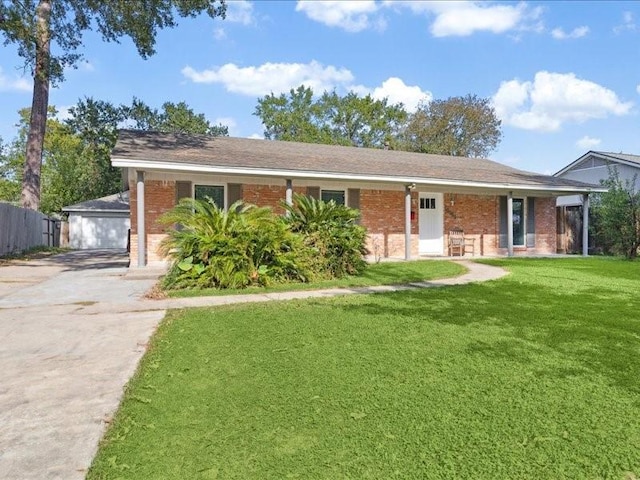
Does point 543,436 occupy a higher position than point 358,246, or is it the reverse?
point 358,246

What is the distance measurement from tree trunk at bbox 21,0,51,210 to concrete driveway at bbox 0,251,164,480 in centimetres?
1156

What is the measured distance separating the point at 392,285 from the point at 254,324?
402 centimetres

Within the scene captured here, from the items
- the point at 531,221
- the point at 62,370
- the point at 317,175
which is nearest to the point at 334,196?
the point at 317,175

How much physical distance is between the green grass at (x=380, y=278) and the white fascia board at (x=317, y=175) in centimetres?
273

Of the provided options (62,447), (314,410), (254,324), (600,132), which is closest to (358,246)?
(254,324)

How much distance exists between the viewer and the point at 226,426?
2611mm

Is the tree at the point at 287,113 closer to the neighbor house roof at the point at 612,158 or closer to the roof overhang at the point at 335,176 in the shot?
the neighbor house roof at the point at 612,158

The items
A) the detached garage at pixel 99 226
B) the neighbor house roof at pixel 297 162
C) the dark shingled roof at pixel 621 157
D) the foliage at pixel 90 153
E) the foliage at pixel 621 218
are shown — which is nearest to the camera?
the neighbor house roof at pixel 297 162

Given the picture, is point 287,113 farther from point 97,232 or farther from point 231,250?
point 231,250

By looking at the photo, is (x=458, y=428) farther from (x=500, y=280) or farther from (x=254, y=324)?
(x=500, y=280)

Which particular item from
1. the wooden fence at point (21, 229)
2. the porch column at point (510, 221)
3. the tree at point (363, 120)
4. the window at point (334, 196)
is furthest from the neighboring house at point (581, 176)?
the wooden fence at point (21, 229)

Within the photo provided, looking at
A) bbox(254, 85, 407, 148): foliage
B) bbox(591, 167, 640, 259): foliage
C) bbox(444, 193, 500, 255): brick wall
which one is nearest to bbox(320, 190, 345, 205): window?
bbox(444, 193, 500, 255): brick wall

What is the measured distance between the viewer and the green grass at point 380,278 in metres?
7.88

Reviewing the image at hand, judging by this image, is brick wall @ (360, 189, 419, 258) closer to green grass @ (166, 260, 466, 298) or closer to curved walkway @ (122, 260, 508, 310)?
green grass @ (166, 260, 466, 298)
